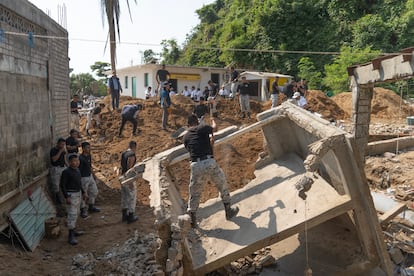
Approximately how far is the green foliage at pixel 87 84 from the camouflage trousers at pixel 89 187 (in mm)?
42566

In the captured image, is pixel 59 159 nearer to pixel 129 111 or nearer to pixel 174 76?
pixel 129 111

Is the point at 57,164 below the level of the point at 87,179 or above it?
above

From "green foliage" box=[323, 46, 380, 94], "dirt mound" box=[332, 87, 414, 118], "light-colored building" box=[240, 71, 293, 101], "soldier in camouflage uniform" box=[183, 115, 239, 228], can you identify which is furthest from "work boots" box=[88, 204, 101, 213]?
"green foliage" box=[323, 46, 380, 94]

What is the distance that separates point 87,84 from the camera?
51719 millimetres

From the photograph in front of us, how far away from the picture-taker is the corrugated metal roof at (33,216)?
20.1 feet

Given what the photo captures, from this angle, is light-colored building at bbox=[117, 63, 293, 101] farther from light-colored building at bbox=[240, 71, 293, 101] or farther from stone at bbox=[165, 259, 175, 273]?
stone at bbox=[165, 259, 175, 273]

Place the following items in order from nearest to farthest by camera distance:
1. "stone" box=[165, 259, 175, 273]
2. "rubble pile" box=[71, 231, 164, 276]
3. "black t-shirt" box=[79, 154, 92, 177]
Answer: "stone" box=[165, 259, 175, 273], "rubble pile" box=[71, 231, 164, 276], "black t-shirt" box=[79, 154, 92, 177]

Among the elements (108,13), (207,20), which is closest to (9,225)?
(108,13)

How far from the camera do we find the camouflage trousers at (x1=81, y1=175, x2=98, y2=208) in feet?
25.6

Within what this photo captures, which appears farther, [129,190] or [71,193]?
[129,190]

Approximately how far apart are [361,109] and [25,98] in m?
8.06

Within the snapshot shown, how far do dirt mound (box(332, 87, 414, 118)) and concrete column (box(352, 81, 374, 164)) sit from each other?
856cm

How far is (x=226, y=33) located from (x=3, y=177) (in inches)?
1200

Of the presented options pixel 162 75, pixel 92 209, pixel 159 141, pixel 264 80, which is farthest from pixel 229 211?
pixel 264 80
